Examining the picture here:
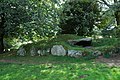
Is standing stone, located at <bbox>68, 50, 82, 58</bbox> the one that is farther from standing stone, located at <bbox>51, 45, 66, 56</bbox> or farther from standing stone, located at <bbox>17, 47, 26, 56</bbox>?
standing stone, located at <bbox>17, 47, 26, 56</bbox>

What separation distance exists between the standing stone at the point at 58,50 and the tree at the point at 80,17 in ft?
21.5

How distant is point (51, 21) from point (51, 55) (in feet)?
10.4

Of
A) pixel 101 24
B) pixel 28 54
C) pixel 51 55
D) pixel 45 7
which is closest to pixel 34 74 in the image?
pixel 51 55

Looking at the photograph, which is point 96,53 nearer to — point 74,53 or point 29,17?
point 74,53

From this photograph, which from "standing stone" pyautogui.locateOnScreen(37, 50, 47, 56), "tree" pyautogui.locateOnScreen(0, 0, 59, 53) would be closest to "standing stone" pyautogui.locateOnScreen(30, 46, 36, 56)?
"standing stone" pyautogui.locateOnScreen(37, 50, 47, 56)

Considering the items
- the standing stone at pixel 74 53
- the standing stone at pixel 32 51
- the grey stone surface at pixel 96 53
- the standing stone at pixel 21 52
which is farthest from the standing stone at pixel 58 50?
the standing stone at pixel 21 52

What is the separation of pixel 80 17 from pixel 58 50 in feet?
27.2

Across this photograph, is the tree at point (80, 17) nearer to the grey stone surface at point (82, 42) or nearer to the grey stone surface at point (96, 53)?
the grey stone surface at point (82, 42)

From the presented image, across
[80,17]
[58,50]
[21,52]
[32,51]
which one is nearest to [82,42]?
[58,50]

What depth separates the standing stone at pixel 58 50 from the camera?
1750 cm

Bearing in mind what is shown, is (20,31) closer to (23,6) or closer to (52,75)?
(23,6)

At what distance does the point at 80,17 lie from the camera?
2511 cm

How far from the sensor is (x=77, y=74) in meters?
10.5

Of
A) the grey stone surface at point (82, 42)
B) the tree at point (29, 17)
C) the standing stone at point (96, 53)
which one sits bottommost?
the standing stone at point (96, 53)
